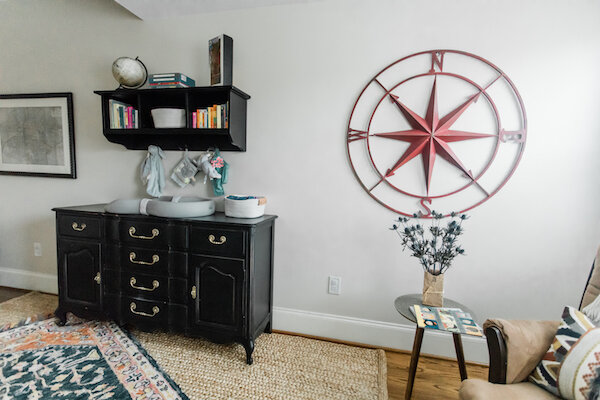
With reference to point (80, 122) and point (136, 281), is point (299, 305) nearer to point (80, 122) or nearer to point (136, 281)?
point (136, 281)

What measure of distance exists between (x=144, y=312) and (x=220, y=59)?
1678 millimetres

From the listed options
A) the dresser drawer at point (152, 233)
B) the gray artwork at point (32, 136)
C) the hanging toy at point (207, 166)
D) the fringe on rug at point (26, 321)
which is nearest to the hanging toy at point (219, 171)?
the hanging toy at point (207, 166)

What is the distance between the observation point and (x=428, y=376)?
1.71m

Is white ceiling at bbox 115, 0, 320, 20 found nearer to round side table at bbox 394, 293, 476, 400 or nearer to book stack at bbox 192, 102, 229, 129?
book stack at bbox 192, 102, 229, 129

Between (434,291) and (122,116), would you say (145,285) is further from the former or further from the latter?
(434,291)

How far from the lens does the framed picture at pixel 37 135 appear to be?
243 cm

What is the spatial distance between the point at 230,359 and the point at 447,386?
122 centimetres

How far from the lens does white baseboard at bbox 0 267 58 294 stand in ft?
8.61

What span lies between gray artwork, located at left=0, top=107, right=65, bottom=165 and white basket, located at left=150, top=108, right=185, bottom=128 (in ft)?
3.45

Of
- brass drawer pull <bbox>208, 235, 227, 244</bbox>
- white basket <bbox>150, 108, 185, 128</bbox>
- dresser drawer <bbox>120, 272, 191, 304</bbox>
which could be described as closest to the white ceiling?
white basket <bbox>150, 108, 185, 128</bbox>

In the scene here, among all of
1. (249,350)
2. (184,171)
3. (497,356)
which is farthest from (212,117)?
(497,356)

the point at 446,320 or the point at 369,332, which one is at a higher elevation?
the point at 446,320

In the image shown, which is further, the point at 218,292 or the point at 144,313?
the point at 144,313

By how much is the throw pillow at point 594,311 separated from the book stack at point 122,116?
8.51 feet
